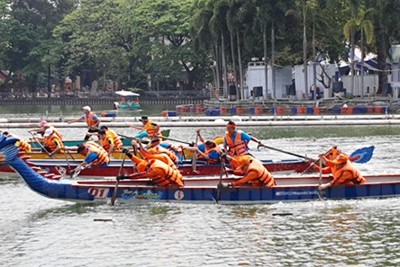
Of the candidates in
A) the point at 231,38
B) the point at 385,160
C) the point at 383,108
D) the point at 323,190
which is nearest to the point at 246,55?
the point at 231,38

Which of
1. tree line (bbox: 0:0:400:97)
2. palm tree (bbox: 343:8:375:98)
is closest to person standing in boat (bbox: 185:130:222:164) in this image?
palm tree (bbox: 343:8:375:98)

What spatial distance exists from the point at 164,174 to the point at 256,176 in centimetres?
255

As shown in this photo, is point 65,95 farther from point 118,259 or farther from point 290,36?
point 118,259

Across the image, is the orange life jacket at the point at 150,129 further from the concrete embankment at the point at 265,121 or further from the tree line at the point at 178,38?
the tree line at the point at 178,38

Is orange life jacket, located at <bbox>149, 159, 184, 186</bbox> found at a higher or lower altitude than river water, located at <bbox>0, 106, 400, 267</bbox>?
higher

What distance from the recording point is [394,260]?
70.3 feet

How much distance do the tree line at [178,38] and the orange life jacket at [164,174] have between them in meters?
44.2

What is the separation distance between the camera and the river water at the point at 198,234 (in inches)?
862

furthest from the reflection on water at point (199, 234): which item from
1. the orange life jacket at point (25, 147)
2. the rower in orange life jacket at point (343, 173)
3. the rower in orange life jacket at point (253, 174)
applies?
the orange life jacket at point (25, 147)

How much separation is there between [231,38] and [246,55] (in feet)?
17.8

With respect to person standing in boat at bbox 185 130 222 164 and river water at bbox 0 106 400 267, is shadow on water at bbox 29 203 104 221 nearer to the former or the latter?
river water at bbox 0 106 400 267

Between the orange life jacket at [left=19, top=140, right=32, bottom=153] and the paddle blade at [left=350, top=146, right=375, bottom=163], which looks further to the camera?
the orange life jacket at [left=19, top=140, right=32, bottom=153]

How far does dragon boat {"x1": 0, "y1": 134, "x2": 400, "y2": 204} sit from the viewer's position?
27.5 m

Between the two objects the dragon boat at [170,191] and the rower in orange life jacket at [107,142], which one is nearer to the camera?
the dragon boat at [170,191]
